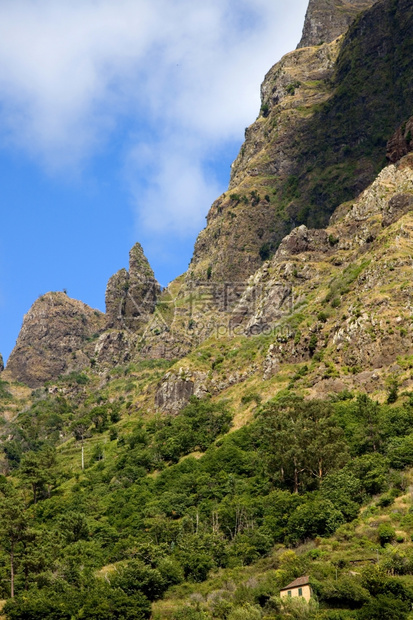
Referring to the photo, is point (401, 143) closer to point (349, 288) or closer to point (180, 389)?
point (349, 288)

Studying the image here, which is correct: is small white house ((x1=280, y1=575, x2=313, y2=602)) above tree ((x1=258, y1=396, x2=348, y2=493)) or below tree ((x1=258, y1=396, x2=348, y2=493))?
below

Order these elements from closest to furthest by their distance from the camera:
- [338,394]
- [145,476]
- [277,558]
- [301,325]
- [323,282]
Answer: [277,558], [338,394], [145,476], [301,325], [323,282]

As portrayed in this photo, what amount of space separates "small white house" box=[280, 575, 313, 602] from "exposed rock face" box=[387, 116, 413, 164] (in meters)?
132

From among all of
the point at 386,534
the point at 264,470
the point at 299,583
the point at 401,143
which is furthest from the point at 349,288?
the point at 299,583

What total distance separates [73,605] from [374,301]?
7413 cm

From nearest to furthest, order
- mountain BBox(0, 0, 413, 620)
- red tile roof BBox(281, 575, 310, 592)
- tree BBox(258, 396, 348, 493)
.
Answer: red tile roof BBox(281, 575, 310, 592), mountain BBox(0, 0, 413, 620), tree BBox(258, 396, 348, 493)

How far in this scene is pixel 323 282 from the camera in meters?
157

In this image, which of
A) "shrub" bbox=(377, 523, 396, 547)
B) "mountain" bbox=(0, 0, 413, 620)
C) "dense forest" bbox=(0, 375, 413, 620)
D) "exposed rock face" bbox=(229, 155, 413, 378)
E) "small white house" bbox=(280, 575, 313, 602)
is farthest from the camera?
"exposed rock face" bbox=(229, 155, 413, 378)

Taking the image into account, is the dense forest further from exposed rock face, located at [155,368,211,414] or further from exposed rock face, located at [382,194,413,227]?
exposed rock face, located at [382,194,413,227]

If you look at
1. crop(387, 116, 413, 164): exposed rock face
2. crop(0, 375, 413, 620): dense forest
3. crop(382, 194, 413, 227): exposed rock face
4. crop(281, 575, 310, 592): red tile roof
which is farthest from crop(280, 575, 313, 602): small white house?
crop(387, 116, 413, 164): exposed rock face

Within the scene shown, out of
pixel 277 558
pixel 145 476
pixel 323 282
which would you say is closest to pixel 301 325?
pixel 323 282

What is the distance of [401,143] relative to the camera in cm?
18225

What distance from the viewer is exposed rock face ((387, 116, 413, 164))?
179m

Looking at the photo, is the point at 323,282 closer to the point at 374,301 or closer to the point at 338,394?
the point at 374,301
